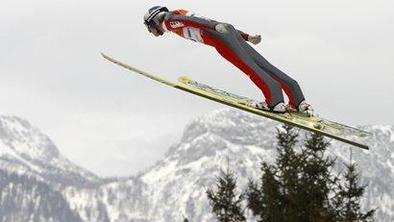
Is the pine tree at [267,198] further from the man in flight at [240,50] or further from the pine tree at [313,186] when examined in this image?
the man in flight at [240,50]

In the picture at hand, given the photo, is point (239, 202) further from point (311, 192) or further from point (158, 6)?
point (158, 6)

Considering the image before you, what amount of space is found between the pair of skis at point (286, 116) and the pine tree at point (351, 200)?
17842mm

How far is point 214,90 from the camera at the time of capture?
12875 millimetres

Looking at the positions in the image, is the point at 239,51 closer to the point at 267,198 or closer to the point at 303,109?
the point at 303,109

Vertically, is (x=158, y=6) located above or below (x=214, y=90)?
above

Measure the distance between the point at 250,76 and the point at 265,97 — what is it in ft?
1.32

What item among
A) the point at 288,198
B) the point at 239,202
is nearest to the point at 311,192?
the point at 288,198

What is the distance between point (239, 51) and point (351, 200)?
2216 cm

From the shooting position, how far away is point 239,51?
11.5 m

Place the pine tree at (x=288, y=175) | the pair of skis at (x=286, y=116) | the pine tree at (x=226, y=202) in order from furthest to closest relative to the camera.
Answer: the pine tree at (x=226, y=202)
the pine tree at (x=288, y=175)
the pair of skis at (x=286, y=116)

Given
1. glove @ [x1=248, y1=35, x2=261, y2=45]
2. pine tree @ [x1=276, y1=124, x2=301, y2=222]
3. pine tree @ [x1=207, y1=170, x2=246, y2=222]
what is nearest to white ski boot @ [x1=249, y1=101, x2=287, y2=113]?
glove @ [x1=248, y1=35, x2=261, y2=45]

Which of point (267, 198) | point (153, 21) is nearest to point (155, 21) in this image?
point (153, 21)

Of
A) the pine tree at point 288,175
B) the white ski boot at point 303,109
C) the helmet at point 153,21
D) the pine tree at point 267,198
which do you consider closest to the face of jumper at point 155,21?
the helmet at point 153,21

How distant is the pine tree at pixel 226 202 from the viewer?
114 feet
